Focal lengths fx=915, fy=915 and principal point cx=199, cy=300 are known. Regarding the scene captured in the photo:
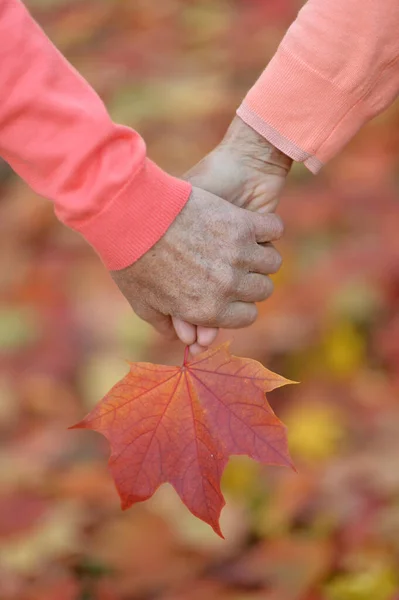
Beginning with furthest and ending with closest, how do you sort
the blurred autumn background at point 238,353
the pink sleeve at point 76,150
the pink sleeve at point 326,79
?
1. the blurred autumn background at point 238,353
2. the pink sleeve at point 326,79
3. the pink sleeve at point 76,150

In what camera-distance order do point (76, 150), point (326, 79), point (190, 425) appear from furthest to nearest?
point (326, 79)
point (76, 150)
point (190, 425)

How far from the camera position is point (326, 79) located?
181 cm

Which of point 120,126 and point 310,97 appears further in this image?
point 310,97

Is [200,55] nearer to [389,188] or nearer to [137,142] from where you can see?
[389,188]

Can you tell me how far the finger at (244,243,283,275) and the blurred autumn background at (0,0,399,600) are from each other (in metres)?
0.90

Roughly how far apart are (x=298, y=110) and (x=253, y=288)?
0.37 meters

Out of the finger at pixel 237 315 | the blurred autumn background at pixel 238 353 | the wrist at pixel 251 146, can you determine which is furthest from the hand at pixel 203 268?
the blurred autumn background at pixel 238 353

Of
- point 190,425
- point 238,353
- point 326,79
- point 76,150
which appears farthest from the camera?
point 238,353

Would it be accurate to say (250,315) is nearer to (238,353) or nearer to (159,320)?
(159,320)

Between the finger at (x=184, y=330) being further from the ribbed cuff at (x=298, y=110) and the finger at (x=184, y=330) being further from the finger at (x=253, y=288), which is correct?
the ribbed cuff at (x=298, y=110)

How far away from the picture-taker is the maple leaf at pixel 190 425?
1.48m

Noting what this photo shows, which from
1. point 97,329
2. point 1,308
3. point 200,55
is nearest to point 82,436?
point 97,329

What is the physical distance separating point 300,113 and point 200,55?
3.67m

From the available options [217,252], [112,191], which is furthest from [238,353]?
[112,191]
